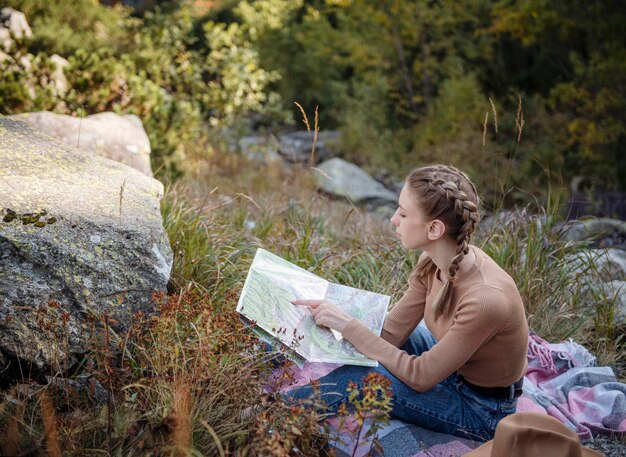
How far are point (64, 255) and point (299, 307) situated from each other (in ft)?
3.19

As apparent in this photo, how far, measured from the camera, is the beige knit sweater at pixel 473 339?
2.33m

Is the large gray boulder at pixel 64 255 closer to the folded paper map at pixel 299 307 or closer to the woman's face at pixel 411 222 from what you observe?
the folded paper map at pixel 299 307

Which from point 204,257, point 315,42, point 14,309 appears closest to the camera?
point 14,309

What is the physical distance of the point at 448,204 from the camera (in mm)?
2422

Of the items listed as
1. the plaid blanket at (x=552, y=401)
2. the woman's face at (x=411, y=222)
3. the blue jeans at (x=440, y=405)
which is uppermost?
the woman's face at (x=411, y=222)

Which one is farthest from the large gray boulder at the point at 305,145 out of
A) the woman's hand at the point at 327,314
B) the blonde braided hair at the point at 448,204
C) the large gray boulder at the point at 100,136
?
the blonde braided hair at the point at 448,204

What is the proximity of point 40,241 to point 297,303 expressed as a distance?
1055 millimetres

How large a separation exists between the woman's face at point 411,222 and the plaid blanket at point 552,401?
68 centimetres

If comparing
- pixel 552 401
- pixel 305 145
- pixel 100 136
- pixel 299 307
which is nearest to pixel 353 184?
pixel 305 145

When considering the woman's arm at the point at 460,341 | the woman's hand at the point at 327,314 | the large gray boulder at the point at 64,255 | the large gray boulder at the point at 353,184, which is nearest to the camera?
the woman's arm at the point at 460,341

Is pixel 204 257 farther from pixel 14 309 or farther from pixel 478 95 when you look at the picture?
pixel 478 95

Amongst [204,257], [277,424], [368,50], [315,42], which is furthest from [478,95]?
[277,424]

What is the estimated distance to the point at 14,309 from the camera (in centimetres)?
243

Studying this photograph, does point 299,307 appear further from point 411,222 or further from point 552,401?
point 552,401
